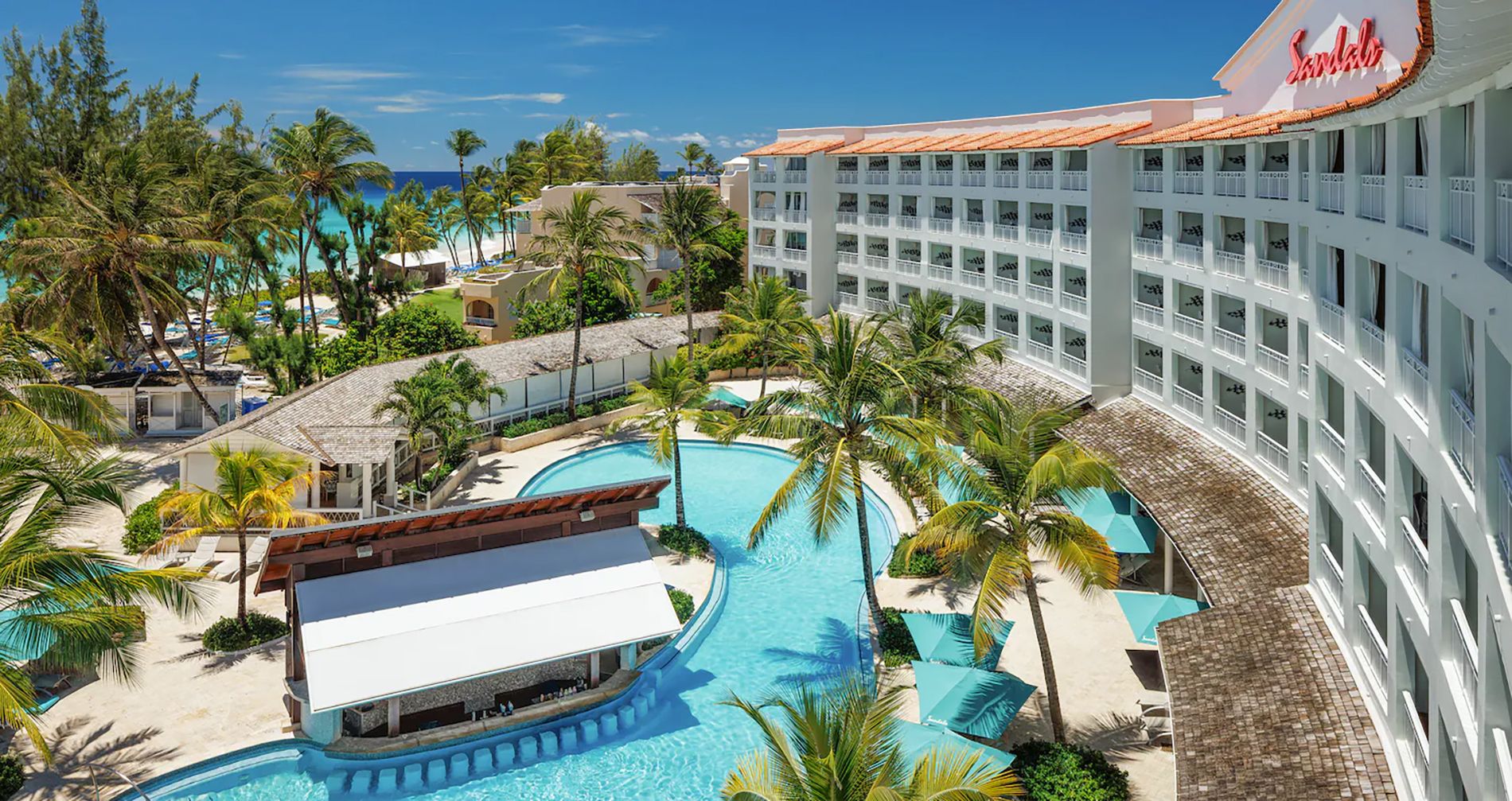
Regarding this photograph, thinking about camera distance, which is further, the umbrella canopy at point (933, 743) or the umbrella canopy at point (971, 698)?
the umbrella canopy at point (971, 698)

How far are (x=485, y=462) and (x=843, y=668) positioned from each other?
65.7 feet

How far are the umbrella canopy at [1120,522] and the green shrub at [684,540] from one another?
1022 cm

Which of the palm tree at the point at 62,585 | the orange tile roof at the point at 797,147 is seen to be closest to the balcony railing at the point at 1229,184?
the palm tree at the point at 62,585

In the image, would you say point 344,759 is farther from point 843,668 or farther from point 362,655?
point 843,668

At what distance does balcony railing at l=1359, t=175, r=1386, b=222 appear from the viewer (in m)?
17.0

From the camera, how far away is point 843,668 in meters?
24.7

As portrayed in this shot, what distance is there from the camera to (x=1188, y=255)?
3238 cm

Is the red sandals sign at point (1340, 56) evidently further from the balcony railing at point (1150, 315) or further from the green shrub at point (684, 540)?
the green shrub at point (684, 540)

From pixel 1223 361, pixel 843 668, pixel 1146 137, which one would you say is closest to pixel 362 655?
pixel 843 668

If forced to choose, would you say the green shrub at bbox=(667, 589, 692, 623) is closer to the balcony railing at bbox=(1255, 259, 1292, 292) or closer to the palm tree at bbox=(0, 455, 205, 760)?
the palm tree at bbox=(0, 455, 205, 760)

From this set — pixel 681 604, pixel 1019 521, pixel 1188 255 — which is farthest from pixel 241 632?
pixel 1188 255

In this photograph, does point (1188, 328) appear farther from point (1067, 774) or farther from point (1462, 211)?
point (1462, 211)

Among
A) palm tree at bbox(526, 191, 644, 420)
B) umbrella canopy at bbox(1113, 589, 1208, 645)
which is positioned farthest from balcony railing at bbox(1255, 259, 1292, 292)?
palm tree at bbox(526, 191, 644, 420)

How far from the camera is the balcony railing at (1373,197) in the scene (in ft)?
55.8
